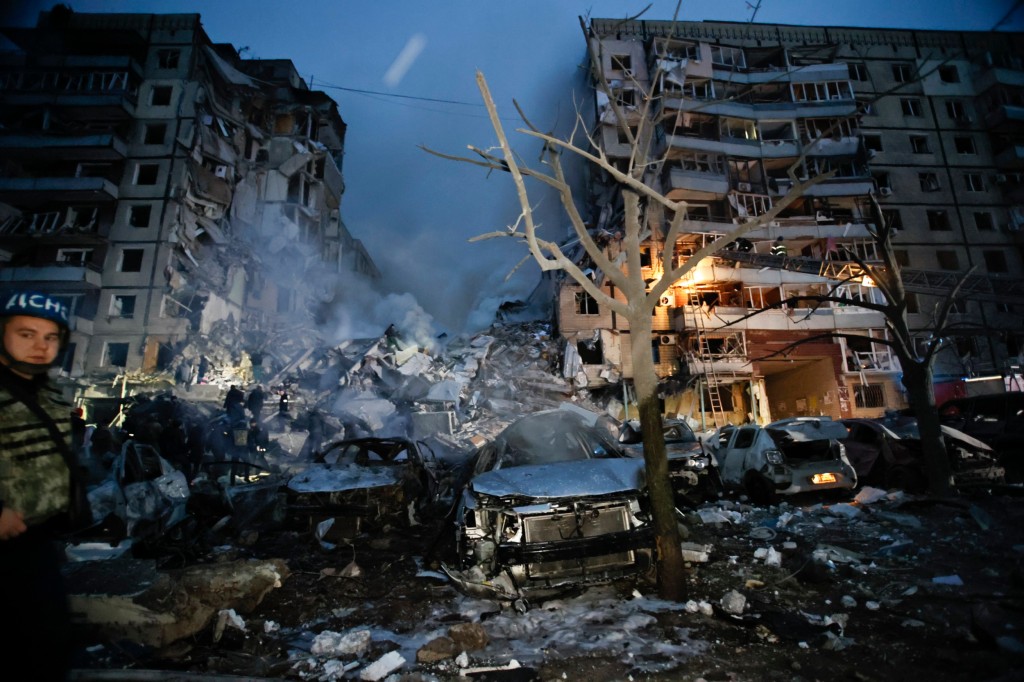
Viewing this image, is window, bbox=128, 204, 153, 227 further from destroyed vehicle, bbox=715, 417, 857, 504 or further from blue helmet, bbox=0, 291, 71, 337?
destroyed vehicle, bbox=715, 417, 857, 504

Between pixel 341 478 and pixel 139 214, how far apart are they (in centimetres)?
2940

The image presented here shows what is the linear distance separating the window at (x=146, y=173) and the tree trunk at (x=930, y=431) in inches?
1411

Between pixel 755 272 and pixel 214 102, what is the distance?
35.7 meters

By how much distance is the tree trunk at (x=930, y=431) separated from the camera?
286 inches

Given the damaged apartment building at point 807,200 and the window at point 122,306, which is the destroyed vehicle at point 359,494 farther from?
the window at point 122,306

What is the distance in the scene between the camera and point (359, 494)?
6.54m

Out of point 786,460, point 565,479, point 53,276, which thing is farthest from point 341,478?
point 53,276

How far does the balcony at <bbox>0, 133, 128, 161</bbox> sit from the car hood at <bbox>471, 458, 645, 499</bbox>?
3384 cm

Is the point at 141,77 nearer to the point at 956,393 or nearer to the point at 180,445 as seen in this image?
the point at 180,445

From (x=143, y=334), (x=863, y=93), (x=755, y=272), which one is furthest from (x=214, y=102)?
(x=863, y=93)

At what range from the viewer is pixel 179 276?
85.2 ft

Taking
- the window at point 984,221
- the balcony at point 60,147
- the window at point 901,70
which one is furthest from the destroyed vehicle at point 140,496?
the window at point 901,70

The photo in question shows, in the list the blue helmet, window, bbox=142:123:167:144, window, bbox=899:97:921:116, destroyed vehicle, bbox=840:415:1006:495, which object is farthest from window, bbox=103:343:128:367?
window, bbox=899:97:921:116

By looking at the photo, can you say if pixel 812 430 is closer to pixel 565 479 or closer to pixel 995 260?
pixel 565 479
